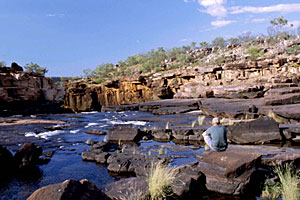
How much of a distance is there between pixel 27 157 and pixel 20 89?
3539 cm

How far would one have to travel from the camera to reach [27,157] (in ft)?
26.7

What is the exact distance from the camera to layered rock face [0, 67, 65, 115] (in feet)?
118

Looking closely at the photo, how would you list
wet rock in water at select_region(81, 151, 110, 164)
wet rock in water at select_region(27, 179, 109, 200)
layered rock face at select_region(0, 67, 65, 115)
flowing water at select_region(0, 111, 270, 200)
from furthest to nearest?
layered rock face at select_region(0, 67, 65, 115) → wet rock in water at select_region(81, 151, 110, 164) → flowing water at select_region(0, 111, 270, 200) → wet rock in water at select_region(27, 179, 109, 200)

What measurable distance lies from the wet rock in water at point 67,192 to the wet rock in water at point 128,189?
5.34ft

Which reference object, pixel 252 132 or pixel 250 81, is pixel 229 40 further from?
pixel 252 132

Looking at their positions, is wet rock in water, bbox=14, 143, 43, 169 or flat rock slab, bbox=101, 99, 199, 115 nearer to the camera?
wet rock in water, bbox=14, 143, 43, 169

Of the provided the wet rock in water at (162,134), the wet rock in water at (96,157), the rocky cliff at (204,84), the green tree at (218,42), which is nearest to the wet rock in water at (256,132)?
the wet rock in water at (162,134)

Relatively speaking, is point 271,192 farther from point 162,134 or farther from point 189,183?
point 162,134

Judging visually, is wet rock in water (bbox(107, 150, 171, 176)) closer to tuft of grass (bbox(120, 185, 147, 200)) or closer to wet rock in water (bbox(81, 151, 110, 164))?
wet rock in water (bbox(81, 151, 110, 164))

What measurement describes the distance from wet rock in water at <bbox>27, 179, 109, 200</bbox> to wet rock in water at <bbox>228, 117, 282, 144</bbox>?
25.3 feet

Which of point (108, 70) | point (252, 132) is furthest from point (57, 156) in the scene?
point (108, 70)

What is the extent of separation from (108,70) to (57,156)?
238 ft

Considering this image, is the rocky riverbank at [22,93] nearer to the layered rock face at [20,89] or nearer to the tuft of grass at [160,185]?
the layered rock face at [20,89]

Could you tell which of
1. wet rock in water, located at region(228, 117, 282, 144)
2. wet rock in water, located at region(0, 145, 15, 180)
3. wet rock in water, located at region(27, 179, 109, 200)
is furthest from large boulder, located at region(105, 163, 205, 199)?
wet rock in water, located at region(228, 117, 282, 144)
